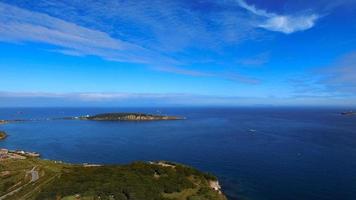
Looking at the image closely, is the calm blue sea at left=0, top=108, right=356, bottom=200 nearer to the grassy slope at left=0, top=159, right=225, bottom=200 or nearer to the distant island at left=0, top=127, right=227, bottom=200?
the distant island at left=0, top=127, right=227, bottom=200

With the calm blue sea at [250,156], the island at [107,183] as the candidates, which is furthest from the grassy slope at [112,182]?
the calm blue sea at [250,156]

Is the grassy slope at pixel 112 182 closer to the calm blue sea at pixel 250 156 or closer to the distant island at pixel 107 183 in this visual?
the distant island at pixel 107 183

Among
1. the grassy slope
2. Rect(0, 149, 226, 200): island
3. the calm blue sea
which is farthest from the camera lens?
the calm blue sea

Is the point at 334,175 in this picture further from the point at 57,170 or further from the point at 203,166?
the point at 57,170

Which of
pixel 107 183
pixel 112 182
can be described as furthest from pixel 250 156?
pixel 107 183

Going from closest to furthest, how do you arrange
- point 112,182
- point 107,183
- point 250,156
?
point 107,183 < point 112,182 < point 250,156

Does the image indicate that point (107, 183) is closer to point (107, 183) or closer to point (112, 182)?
point (107, 183)

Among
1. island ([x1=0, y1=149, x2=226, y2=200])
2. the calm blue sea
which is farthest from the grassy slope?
the calm blue sea
